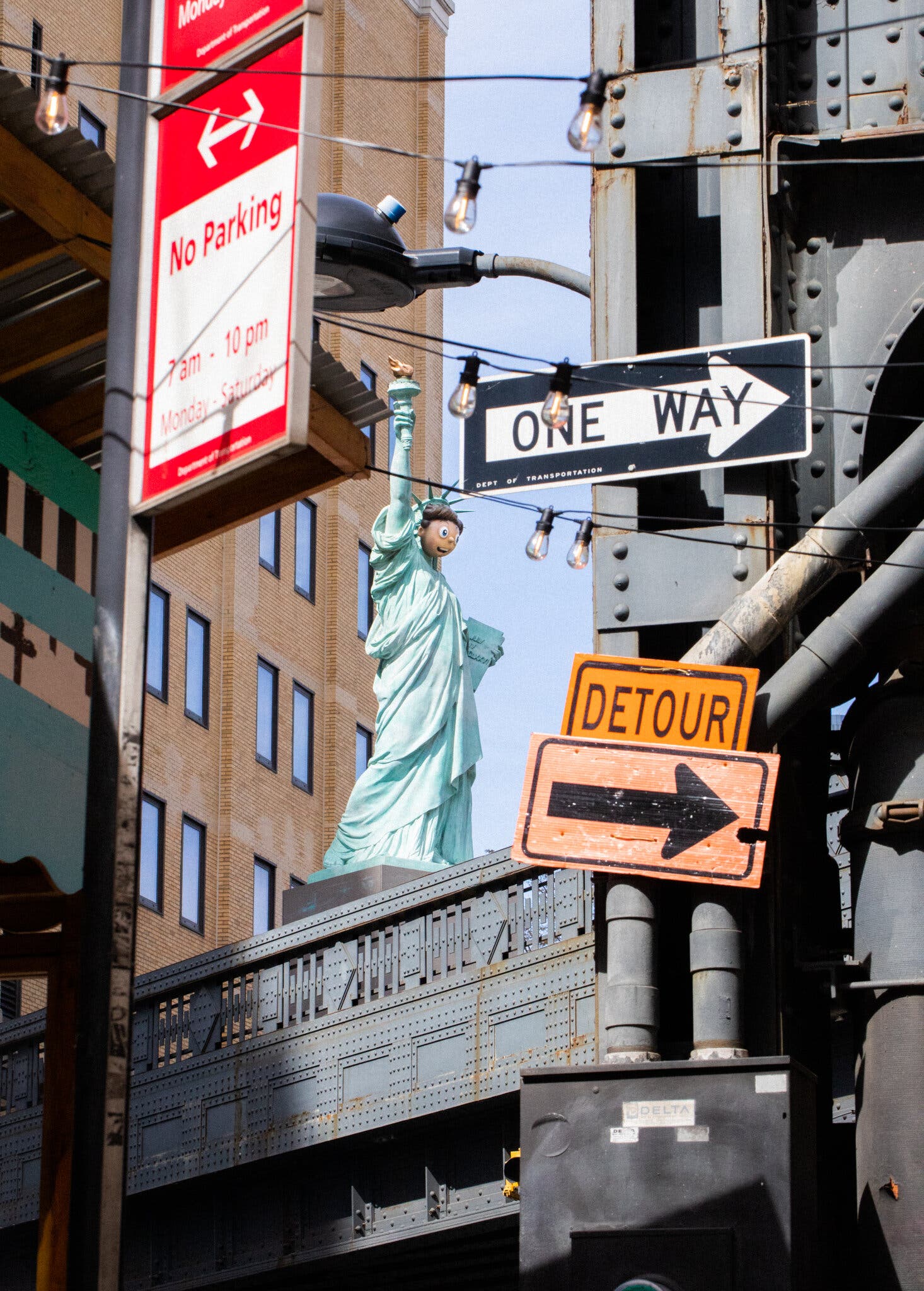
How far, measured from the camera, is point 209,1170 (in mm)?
20234

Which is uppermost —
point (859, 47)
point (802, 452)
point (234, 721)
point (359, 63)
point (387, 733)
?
point (359, 63)

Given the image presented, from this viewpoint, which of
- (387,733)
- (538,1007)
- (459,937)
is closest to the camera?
(538,1007)

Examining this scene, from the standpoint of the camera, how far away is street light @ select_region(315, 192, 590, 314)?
427 inches

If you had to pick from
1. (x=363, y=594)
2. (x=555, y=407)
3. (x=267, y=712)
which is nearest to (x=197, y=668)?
(x=267, y=712)

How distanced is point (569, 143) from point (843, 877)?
9.66 meters

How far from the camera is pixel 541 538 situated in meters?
10.1

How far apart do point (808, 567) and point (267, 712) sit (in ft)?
116

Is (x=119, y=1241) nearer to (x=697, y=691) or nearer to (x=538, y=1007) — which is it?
(x=697, y=691)

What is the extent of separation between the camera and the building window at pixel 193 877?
4034 cm

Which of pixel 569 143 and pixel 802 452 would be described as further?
pixel 802 452

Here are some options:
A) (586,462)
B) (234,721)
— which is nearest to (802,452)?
(586,462)

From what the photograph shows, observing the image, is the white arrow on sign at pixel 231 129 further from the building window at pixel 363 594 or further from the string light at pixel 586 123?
the building window at pixel 363 594

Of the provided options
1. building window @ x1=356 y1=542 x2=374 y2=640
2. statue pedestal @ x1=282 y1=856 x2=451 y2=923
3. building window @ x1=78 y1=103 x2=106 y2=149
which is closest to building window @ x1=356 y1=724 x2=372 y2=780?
building window @ x1=356 y1=542 x2=374 y2=640

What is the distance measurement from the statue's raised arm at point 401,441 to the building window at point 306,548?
17993 millimetres
